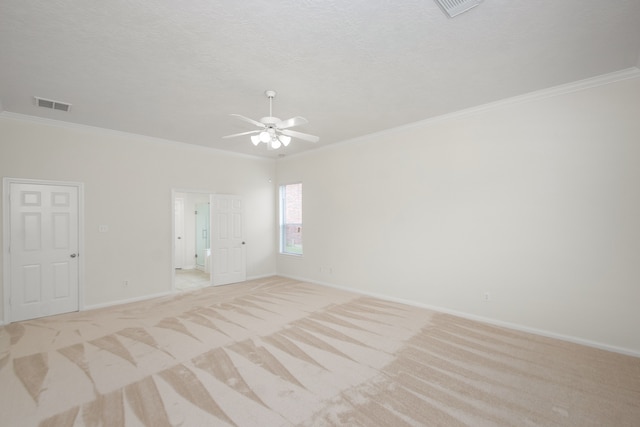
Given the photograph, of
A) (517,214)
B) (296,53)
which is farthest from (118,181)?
(517,214)

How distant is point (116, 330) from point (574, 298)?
226 inches

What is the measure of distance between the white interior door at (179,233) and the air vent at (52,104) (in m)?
4.49

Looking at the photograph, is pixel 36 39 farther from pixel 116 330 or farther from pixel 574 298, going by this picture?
pixel 574 298

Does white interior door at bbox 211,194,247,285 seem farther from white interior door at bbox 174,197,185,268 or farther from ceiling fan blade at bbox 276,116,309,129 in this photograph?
ceiling fan blade at bbox 276,116,309,129

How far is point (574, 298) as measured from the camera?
3.29 m

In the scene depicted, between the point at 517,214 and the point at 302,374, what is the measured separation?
331cm

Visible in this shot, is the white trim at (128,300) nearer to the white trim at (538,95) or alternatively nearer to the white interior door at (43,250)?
the white interior door at (43,250)

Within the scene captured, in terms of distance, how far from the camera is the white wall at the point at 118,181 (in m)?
4.18

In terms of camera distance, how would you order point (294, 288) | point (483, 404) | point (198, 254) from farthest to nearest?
1. point (198, 254)
2. point (294, 288)
3. point (483, 404)

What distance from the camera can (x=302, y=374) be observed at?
268cm

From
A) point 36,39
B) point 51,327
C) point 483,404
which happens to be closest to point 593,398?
point 483,404

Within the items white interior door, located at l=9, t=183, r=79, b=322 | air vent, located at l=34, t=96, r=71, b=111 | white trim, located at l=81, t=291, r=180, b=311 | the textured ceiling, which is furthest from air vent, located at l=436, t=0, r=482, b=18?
white trim, located at l=81, t=291, r=180, b=311

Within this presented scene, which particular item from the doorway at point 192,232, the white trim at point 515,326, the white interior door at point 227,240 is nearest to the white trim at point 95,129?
the white interior door at point 227,240

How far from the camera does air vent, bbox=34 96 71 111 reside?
3.54 m
